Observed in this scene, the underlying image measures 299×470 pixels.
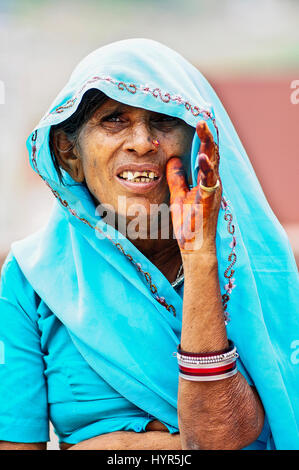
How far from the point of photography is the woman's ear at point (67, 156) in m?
2.13

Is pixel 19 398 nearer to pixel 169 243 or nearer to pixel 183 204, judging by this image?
pixel 169 243

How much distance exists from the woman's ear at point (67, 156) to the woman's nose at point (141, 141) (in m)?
0.28

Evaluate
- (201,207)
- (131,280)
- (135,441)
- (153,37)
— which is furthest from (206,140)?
(153,37)

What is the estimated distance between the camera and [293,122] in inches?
217

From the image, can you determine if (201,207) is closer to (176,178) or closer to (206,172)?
(206,172)

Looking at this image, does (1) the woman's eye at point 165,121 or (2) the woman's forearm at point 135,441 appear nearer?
(2) the woman's forearm at point 135,441

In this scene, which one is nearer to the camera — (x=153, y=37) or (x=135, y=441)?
(x=135, y=441)

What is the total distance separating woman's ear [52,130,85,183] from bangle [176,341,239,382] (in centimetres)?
83

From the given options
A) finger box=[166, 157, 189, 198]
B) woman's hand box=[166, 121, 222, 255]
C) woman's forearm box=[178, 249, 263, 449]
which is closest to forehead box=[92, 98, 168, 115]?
finger box=[166, 157, 189, 198]

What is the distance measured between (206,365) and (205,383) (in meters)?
0.06

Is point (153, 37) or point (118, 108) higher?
point (153, 37)

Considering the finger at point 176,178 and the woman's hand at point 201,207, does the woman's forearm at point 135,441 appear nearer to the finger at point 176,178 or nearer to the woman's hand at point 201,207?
the woman's hand at point 201,207

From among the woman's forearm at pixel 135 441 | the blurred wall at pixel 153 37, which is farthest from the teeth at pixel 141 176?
the blurred wall at pixel 153 37

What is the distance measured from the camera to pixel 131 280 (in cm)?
198
